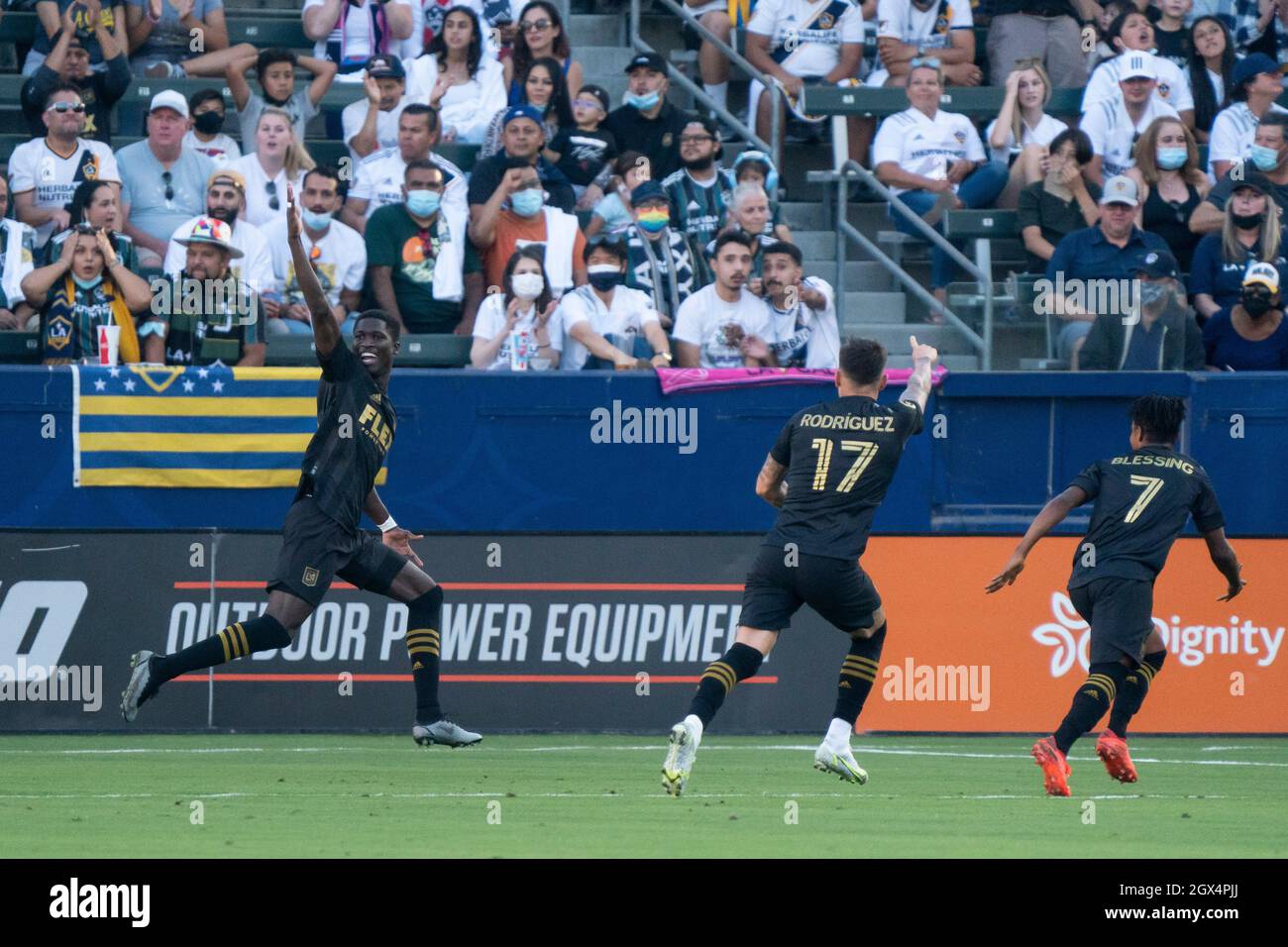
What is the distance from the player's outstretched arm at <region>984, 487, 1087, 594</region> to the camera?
9.80 meters

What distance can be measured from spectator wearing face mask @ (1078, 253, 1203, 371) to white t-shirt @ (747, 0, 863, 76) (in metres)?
4.08

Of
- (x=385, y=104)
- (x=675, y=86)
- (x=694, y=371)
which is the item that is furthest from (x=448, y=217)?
(x=675, y=86)

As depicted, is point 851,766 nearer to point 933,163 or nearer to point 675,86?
point 933,163

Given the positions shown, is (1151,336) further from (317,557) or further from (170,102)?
(170,102)

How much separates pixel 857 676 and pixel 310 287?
317 cm

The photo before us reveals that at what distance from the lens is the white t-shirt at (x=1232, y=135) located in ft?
55.3

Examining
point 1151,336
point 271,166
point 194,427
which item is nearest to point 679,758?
point 194,427

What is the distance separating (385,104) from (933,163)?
4.41 metres

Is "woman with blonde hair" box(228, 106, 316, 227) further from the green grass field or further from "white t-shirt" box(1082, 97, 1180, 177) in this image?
"white t-shirt" box(1082, 97, 1180, 177)

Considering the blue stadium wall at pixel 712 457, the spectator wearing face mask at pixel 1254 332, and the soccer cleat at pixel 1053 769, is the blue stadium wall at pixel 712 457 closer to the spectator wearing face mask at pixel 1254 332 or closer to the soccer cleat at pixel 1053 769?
the spectator wearing face mask at pixel 1254 332

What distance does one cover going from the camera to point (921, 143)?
54.0 feet

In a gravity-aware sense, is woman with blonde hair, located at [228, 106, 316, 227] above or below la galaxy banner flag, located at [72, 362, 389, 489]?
above

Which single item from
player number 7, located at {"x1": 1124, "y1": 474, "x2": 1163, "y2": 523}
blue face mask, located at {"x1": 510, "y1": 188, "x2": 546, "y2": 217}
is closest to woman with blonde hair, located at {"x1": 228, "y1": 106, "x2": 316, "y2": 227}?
blue face mask, located at {"x1": 510, "y1": 188, "x2": 546, "y2": 217}

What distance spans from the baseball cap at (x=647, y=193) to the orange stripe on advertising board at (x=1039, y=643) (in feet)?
10.5
